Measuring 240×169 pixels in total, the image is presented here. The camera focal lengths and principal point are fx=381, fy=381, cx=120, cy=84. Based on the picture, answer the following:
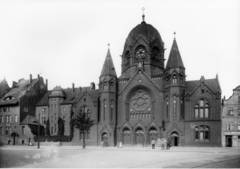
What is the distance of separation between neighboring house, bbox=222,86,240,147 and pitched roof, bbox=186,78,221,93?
3591 mm

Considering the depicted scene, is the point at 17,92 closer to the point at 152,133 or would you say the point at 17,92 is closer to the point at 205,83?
the point at 152,133

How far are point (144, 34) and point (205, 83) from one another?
16.7m

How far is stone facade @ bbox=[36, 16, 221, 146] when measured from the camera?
67.2 metres

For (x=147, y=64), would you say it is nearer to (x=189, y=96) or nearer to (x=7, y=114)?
(x=189, y=96)

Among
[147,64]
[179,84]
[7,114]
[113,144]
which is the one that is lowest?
[113,144]

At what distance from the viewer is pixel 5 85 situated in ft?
310

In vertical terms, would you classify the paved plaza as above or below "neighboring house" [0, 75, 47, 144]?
below

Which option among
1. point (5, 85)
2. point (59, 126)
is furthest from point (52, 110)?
point (5, 85)

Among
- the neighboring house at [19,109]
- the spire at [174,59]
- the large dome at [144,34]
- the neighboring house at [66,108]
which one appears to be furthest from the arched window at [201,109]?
the neighboring house at [19,109]

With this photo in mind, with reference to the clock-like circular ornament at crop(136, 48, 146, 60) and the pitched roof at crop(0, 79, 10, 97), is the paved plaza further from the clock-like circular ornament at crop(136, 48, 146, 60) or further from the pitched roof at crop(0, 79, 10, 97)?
the pitched roof at crop(0, 79, 10, 97)

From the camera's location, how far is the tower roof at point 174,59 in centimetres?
6962

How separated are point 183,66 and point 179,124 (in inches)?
428

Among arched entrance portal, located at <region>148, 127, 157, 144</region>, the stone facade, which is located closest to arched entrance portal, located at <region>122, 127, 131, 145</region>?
the stone facade

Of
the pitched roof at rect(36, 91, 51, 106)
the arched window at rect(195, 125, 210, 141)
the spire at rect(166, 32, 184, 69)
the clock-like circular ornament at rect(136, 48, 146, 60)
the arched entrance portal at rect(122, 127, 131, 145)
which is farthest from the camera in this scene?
the pitched roof at rect(36, 91, 51, 106)
